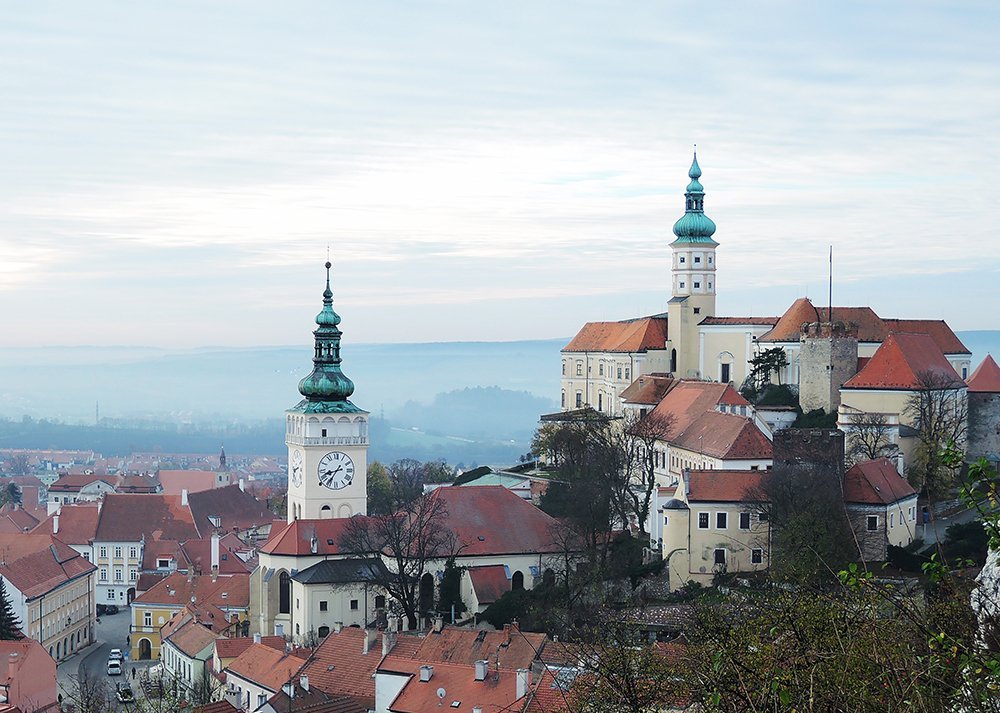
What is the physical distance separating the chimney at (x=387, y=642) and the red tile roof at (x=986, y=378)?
2330cm

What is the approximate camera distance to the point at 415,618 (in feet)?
145

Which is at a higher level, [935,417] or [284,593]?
[935,417]

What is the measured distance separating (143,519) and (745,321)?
33884 millimetres

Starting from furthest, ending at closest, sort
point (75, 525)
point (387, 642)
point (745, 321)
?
point (75, 525)
point (745, 321)
point (387, 642)

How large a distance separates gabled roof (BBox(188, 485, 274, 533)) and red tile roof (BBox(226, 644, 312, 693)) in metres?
45.4

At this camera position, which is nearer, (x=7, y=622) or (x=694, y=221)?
(x=7, y=622)

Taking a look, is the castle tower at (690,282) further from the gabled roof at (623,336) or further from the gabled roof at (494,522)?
the gabled roof at (494,522)

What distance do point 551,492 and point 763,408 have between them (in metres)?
8.21

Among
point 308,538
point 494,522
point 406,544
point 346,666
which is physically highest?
point 494,522

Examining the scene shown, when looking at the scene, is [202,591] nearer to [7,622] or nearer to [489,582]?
[7,622]

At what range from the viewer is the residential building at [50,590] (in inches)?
2232

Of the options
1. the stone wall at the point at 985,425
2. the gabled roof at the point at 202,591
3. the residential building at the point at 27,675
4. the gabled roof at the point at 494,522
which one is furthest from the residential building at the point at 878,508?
the gabled roof at the point at 202,591

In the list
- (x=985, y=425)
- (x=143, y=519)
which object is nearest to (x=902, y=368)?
(x=985, y=425)

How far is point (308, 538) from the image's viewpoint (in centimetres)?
4859
